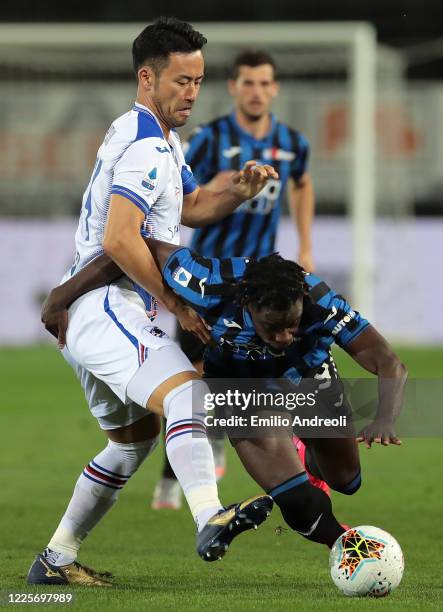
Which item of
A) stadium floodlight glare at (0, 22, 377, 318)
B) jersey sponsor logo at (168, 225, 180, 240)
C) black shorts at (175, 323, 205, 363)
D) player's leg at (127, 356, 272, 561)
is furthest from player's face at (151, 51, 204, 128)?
stadium floodlight glare at (0, 22, 377, 318)

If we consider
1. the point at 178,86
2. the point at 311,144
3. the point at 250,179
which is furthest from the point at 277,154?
the point at 311,144

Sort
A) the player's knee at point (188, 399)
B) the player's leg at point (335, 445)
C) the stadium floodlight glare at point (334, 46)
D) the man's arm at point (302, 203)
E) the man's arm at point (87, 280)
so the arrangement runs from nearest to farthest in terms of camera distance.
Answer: the player's knee at point (188, 399), the man's arm at point (87, 280), the player's leg at point (335, 445), the man's arm at point (302, 203), the stadium floodlight glare at point (334, 46)

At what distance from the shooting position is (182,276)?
4.77 meters

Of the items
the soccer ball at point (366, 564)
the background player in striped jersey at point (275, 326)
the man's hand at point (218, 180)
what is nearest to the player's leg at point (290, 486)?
the background player in striped jersey at point (275, 326)

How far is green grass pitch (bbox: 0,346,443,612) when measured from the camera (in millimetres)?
4723

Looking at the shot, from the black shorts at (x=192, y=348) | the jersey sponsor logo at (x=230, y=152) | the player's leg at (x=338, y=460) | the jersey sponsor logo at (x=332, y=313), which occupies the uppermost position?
the jersey sponsor logo at (x=332, y=313)

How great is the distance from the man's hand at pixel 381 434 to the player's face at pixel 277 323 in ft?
1.41

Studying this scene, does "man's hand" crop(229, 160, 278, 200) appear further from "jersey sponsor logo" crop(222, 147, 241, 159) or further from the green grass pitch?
"jersey sponsor logo" crop(222, 147, 241, 159)

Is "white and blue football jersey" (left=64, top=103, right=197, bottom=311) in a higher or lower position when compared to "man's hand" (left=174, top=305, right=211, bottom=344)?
higher

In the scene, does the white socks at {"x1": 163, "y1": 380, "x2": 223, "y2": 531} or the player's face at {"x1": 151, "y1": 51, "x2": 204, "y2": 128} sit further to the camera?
the player's face at {"x1": 151, "y1": 51, "x2": 204, "y2": 128}

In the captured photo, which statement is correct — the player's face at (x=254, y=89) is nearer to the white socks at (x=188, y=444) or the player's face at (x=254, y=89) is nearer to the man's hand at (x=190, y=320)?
the man's hand at (x=190, y=320)

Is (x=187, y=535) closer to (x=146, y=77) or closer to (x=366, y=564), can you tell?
(x=366, y=564)

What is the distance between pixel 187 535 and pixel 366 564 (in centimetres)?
216

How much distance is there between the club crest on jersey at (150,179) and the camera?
483cm
